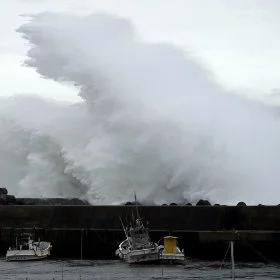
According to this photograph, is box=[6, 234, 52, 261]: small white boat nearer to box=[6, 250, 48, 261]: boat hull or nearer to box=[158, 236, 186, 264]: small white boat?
box=[6, 250, 48, 261]: boat hull

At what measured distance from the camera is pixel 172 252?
3400 cm

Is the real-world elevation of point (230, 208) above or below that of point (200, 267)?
above

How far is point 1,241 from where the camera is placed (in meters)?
38.5

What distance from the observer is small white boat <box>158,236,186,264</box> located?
1339 inches

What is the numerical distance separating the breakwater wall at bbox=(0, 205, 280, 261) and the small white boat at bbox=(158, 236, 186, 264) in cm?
143

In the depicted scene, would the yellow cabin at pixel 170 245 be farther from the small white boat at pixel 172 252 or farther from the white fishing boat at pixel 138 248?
the white fishing boat at pixel 138 248

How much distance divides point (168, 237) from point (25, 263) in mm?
6831

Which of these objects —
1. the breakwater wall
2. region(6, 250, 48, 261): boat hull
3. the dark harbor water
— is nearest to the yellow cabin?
the dark harbor water

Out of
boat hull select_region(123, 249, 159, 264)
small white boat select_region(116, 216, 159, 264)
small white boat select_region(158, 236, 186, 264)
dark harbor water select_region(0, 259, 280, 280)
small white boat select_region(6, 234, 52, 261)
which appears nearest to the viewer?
dark harbor water select_region(0, 259, 280, 280)

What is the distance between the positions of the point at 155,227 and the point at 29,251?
231 inches

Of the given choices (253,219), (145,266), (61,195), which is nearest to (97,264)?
(145,266)

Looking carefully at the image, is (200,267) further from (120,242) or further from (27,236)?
(27,236)

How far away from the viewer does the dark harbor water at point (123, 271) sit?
30.5 m

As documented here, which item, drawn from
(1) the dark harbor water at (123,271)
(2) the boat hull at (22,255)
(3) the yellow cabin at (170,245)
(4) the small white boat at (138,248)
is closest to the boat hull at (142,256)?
(4) the small white boat at (138,248)
